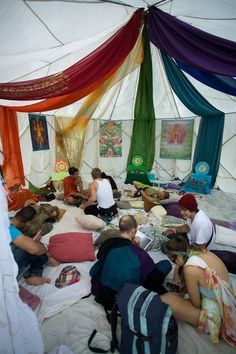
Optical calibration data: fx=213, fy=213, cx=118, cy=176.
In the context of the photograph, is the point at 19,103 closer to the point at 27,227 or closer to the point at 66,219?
the point at 66,219

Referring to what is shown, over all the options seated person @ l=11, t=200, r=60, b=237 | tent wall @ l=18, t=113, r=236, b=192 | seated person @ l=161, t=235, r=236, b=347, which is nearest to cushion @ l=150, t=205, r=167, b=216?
seated person @ l=11, t=200, r=60, b=237

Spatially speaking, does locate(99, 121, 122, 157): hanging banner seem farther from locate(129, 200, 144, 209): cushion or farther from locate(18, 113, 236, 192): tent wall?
locate(129, 200, 144, 209): cushion

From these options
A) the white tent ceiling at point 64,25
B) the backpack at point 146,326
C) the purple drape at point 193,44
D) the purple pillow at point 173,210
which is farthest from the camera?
the purple pillow at point 173,210

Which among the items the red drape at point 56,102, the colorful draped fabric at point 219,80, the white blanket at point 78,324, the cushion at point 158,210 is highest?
the colorful draped fabric at point 219,80

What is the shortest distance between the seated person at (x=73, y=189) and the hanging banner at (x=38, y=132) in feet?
5.01

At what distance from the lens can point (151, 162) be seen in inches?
261

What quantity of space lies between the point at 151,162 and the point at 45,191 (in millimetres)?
3269

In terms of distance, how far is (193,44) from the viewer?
1.97m

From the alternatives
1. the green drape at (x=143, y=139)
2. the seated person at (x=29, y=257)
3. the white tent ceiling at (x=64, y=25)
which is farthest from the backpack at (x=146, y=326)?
the green drape at (x=143, y=139)

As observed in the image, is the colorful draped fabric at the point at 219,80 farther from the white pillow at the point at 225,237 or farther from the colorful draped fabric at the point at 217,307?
the colorful draped fabric at the point at 217,307

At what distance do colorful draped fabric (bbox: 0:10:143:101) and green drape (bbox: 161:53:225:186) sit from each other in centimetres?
208

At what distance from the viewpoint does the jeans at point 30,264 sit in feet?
6.47

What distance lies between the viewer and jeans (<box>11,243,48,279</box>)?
197 centimetres

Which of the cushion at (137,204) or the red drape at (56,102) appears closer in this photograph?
the red drape at (56,102)
